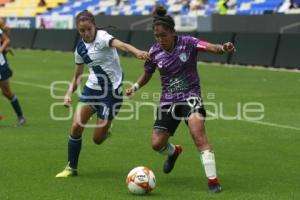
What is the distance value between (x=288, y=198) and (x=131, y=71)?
20494 millimetres

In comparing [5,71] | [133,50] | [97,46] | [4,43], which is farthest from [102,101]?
[5,71]

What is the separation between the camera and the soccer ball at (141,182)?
27.2 feet

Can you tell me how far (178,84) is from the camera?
8750 mm

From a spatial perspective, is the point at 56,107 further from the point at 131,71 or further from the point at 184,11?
the point at 184,11

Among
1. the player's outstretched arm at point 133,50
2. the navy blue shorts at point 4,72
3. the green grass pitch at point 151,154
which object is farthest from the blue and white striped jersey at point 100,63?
the navy blue shorts at point 4,72

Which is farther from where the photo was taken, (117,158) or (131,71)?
(131,71)

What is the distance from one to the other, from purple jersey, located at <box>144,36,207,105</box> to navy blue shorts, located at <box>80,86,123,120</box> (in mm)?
1109

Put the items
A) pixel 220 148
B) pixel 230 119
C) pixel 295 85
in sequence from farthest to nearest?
1. pixel 295 85
2. pixel 230 119
3. pixel 220 148

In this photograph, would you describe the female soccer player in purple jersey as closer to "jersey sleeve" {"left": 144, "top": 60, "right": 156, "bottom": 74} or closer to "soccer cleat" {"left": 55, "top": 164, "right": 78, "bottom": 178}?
"jersey sleeve" {"left": 144, "top": 60, "right": 156, "bottom": 74}

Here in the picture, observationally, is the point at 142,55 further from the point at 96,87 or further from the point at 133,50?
the point at 96,87

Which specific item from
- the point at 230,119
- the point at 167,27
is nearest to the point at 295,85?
the point at 230,119

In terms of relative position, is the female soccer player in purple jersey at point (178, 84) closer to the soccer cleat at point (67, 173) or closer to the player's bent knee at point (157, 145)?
the player's bent knee at point (157, 145)

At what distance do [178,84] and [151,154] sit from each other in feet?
8.41

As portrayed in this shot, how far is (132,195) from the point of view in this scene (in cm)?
835
